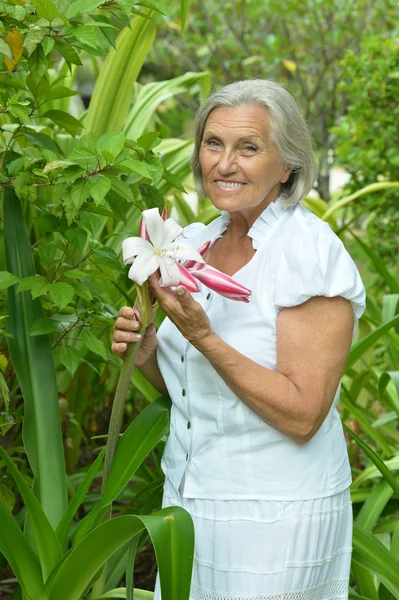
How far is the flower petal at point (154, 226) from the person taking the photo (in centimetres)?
148

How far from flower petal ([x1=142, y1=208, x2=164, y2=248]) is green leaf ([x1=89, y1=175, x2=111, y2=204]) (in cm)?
10

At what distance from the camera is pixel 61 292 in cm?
175

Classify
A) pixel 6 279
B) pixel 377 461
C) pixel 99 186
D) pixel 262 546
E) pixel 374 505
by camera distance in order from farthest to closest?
pixel 374 505, pixel 377 461, pixel 6 279, pixel 262 546, pixel 99 186

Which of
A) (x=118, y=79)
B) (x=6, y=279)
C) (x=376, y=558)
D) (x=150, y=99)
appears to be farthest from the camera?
(x=150, y=99)

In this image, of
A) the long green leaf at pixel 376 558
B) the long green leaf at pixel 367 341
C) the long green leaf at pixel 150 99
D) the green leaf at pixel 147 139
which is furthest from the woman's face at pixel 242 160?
the long green leaf at pixel 150 99

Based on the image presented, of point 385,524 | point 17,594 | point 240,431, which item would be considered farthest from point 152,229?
point 385,524

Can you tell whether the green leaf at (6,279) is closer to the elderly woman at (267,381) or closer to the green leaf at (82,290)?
the green leaf at (82,290)

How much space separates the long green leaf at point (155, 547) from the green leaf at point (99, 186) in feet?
1.78

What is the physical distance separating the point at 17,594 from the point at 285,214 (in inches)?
43.8

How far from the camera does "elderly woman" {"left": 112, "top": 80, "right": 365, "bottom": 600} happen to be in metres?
1.60

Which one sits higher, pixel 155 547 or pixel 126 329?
pixel 126 329

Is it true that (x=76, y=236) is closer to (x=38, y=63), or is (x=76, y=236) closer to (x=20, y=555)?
(x=38, y=63)

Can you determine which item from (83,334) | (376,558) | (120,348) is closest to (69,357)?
(83,334)

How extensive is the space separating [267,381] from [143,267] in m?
0.31
